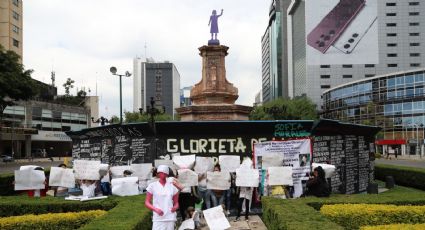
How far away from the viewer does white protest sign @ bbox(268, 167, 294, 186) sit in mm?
12680

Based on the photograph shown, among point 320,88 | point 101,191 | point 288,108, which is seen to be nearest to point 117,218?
point 101,191

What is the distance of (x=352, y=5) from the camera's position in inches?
4860

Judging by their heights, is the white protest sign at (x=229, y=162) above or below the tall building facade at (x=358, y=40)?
below

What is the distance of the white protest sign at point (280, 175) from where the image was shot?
1268cm

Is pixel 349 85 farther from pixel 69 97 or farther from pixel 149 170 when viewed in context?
pixel 149 170

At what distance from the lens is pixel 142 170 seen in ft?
45.8

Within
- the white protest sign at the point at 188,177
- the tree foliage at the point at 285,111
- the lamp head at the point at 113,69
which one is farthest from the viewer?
the tree foliage at the point at 285,111

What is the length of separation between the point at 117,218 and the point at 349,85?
102 m

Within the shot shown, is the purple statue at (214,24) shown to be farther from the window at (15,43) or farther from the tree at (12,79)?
the window at (15,43)

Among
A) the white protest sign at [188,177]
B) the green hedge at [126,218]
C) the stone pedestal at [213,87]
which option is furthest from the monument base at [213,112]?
the green hedge at [126,218]

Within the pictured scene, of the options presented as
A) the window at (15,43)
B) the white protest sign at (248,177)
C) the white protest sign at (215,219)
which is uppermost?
the window at (15,43)

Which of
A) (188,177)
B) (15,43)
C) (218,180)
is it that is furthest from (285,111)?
(188,177)

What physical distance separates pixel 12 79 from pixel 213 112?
24.0 metres

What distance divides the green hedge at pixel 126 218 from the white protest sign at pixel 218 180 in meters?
2.70
